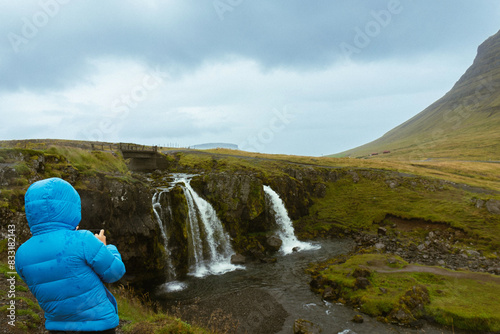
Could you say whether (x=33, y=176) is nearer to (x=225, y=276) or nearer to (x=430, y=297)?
(x=225, y=276)

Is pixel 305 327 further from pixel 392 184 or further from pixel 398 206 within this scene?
pixel 392 184

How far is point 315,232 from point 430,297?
21.0 meters

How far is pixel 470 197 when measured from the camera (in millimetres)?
40188

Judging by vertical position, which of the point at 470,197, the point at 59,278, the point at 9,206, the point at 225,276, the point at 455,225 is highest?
the point at 59,278

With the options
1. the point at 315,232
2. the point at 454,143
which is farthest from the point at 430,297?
the point at 454,143

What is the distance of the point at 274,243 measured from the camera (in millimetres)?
32750

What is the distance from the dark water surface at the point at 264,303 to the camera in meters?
16.8

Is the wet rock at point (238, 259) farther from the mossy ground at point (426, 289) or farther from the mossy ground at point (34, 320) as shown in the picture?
the mossy ground at point (34, 320)

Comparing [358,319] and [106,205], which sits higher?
[106,205]

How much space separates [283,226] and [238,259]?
11498 millimetres

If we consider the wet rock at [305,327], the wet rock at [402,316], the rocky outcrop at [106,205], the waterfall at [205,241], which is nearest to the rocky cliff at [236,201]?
the rocky outcrop at [106,205]

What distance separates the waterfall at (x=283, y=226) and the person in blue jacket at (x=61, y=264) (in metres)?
30.4

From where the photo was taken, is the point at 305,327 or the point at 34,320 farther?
the point at 305,327

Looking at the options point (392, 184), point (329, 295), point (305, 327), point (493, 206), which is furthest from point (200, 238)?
point (493, 206)
